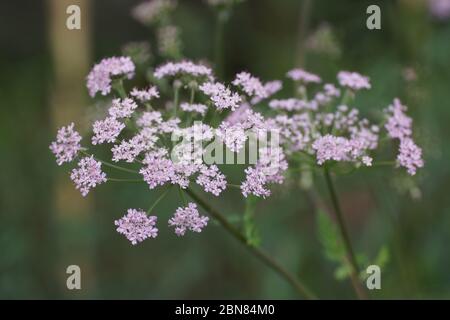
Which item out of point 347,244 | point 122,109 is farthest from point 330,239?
point 122,109

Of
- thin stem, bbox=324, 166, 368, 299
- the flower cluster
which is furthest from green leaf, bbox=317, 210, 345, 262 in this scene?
the flower cluster

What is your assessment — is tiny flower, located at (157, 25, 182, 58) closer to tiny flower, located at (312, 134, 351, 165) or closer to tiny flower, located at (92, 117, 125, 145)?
tiny flower, located at (92, 117, 125, 145)

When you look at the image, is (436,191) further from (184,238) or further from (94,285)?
(94,285)

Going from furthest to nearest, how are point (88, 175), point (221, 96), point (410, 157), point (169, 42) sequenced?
point (169, 42), point (410, 157), point (221, 96), point (88, 175)

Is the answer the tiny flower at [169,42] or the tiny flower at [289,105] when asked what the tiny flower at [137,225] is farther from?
the tiny flower at [169,42]

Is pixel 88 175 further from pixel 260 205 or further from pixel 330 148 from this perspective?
pixel 260 205
